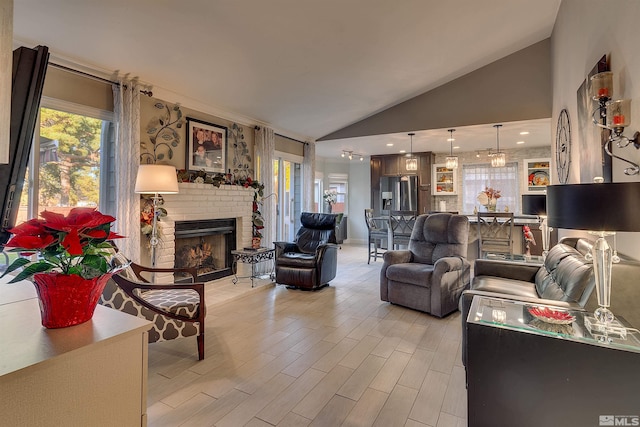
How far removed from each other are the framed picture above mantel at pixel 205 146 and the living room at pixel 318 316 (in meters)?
0.07

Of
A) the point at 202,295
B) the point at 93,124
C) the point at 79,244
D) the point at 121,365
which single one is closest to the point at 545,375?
the point at 121,365

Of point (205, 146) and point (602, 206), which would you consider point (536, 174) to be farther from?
point (205, 146)

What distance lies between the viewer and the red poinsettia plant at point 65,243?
94 cm

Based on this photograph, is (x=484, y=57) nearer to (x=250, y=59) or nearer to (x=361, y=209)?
(x=250, y=59)

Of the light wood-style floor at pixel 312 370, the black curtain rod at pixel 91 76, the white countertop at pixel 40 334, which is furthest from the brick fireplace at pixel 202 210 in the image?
the white countertop at pixel 40 334

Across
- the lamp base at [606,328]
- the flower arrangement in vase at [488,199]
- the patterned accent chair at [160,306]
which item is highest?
the flower arrangement in vase at [488,199]

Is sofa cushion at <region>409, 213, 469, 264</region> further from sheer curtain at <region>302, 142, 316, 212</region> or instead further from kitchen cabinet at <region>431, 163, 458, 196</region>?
kitchen cabinet at <region>431, 163, 458, 196</region>

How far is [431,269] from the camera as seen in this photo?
3.48 meters

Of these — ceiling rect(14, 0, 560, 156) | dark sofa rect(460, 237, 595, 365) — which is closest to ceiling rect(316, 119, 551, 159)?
ceiling rect(14, 0, 560, 156)

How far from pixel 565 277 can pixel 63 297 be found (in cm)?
272

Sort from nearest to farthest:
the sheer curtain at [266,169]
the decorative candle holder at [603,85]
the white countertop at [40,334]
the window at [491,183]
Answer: the white countertop at [40,334] < the decorative candle holder at [603,85] < the sheer curtain at [266,169] < the window at [491,183]

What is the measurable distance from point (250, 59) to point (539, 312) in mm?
3613

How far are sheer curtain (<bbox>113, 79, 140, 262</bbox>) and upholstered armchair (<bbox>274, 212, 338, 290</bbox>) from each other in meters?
1.83

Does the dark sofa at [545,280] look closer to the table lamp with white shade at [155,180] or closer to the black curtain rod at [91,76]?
the table lamp with white shade at [155,180]
